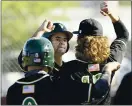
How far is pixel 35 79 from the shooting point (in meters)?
3.21

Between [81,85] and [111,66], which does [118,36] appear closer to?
[111,66]

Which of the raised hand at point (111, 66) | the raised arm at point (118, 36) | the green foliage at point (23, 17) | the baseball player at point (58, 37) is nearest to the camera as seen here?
the raised hand at point (111, 66)

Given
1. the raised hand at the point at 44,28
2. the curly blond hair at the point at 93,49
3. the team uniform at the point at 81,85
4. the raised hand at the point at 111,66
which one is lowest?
the team uniform at the point at 81,85

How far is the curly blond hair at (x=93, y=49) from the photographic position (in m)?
3.38

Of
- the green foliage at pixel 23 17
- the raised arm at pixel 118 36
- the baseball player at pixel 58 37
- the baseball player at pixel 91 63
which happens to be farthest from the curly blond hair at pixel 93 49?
the green foliage at pixel 23 17

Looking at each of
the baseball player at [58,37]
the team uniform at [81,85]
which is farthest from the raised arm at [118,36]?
the baseball player at [58,37]

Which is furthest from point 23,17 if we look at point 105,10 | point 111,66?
point 111,66

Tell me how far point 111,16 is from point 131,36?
491 mm

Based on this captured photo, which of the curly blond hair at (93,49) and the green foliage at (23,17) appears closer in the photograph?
the curly blond hair at (93,49)

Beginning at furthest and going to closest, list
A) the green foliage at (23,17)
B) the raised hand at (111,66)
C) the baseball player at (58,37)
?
the green foliage at (23,17) < the baseball player at (58,37) < the raised hand at (111,66)

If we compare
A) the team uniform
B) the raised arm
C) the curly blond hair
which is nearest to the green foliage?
the raised arm

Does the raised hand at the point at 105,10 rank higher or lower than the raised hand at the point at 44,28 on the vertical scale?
higher

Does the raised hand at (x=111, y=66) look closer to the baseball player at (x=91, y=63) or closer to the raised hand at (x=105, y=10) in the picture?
the baseball player at (x=91, y=63)

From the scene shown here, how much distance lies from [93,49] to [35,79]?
57 cm
